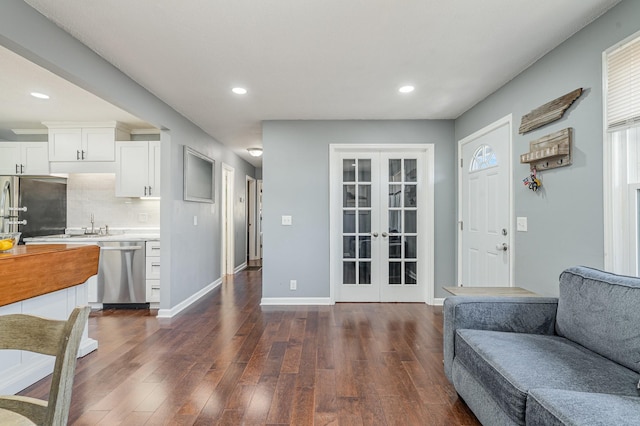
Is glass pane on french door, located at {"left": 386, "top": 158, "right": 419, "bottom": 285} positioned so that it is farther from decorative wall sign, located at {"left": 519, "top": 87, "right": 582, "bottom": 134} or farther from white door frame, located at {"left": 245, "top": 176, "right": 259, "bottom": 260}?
white door frame, located at {"left": 245, "top": 176, "right": 259, "bottom": 260}

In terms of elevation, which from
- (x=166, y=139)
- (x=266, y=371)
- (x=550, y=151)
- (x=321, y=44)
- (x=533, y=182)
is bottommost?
(x=266, y=371)

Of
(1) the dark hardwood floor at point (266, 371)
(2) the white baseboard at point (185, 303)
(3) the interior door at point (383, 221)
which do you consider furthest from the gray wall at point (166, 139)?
(3) the interior door at point (383, 221)

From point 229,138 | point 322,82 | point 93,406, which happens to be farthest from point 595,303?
point 229,138

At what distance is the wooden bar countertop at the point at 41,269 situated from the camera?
190 centimetres

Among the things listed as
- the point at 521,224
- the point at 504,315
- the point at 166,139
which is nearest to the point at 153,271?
the point at 166,139

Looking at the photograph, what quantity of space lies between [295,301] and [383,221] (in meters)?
1.58

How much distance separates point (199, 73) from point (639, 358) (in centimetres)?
342

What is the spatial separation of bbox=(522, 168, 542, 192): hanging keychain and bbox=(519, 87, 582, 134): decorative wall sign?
1.22 ft

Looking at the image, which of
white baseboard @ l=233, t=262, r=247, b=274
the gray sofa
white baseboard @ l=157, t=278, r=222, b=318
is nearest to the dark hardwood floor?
white baseboard @ l=157, t=278, r=222, b=318

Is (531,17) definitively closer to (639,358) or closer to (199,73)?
(639,358)

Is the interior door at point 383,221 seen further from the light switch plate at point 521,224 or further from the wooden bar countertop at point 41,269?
the wooden bar countertop at point 41,269

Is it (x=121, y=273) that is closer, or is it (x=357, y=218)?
(x=121, y=273)

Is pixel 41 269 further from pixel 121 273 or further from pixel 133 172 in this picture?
pixel 133 172

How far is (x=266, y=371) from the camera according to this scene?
2.41m
